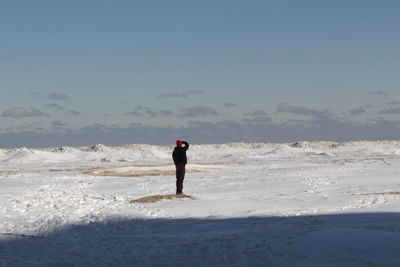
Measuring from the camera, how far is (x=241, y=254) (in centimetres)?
943

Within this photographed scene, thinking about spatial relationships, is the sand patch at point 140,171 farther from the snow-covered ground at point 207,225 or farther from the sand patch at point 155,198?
the sand patch at point 155,198

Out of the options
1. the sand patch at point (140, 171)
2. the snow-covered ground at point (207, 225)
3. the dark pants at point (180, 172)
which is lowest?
the snow-covered ground at point (207, 225)

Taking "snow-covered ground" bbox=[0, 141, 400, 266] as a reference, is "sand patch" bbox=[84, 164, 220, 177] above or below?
above

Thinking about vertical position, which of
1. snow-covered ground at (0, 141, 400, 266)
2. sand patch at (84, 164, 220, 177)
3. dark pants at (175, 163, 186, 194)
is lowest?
Result: snow-covered ground at (0, 141, 400, 266)

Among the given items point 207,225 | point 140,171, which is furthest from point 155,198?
point 140,171

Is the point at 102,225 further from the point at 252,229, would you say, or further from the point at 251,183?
the point at 251,183

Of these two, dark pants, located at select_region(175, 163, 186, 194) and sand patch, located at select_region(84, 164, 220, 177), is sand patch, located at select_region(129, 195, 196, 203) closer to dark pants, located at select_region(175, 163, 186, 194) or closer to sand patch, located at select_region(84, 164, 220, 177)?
dark pants, located at select_region(175, 163, 186, 194)

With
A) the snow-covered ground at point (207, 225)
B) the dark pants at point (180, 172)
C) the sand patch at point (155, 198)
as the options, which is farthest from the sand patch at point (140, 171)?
the sand patch at point (155, 198)

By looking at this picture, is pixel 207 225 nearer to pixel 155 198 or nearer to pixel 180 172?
pixel 155 198

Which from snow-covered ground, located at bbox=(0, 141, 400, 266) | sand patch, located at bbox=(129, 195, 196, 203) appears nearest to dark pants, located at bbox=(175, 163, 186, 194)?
sand patch, located at bbox=(129, 195, 196, 203)

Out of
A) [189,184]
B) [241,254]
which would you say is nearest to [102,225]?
[241,254]

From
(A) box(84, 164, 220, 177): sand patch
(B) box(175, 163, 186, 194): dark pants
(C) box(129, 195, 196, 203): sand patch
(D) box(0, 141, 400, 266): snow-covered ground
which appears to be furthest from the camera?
(A) box(84, 164, 220, 177): sand patch

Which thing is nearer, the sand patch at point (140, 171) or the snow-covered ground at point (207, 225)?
the snow-covered ground at point (207, 225)

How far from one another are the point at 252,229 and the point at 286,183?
11229 mm
